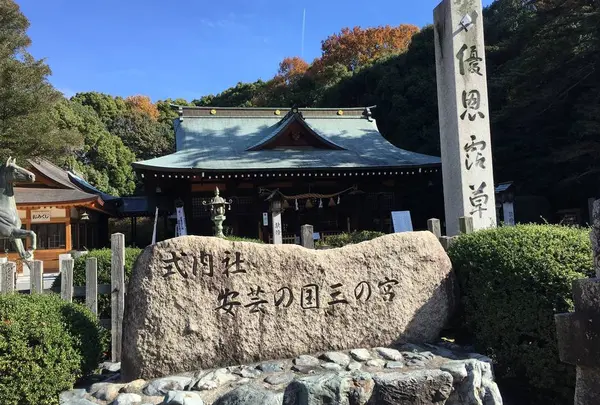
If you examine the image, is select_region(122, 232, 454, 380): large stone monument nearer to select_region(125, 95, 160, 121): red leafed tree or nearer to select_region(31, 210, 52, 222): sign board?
select_region(31, 210, 52, 222): sign board

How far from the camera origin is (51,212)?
16891mm

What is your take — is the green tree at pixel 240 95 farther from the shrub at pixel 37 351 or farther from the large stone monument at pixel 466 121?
the shrub at pixel 37 351

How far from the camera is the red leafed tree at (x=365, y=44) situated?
35562 millimetres

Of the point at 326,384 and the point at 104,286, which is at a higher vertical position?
the point at 104,286

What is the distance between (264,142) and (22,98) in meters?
8.51

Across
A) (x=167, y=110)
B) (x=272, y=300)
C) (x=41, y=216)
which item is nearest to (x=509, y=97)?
(x=272, y=300)

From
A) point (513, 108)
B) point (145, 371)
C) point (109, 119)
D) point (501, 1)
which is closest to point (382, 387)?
point (145, 371)

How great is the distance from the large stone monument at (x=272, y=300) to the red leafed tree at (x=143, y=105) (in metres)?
40.3

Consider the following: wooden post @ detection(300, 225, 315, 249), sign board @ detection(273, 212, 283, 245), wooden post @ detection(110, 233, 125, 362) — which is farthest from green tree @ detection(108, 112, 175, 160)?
wooden post @ detection(110, 233, 125, 362)

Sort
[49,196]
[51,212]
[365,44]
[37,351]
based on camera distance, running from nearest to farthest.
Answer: [37,351]
[49,196]
[51,212]
[365,44]

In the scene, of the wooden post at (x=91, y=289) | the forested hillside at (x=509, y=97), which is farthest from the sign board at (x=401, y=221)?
the wooden post at (x=91, y=289)

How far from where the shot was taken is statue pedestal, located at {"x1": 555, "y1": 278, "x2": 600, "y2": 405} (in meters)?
1.85

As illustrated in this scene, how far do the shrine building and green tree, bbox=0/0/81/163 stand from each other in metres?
4.02

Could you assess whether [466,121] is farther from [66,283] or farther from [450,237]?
[66,283]
